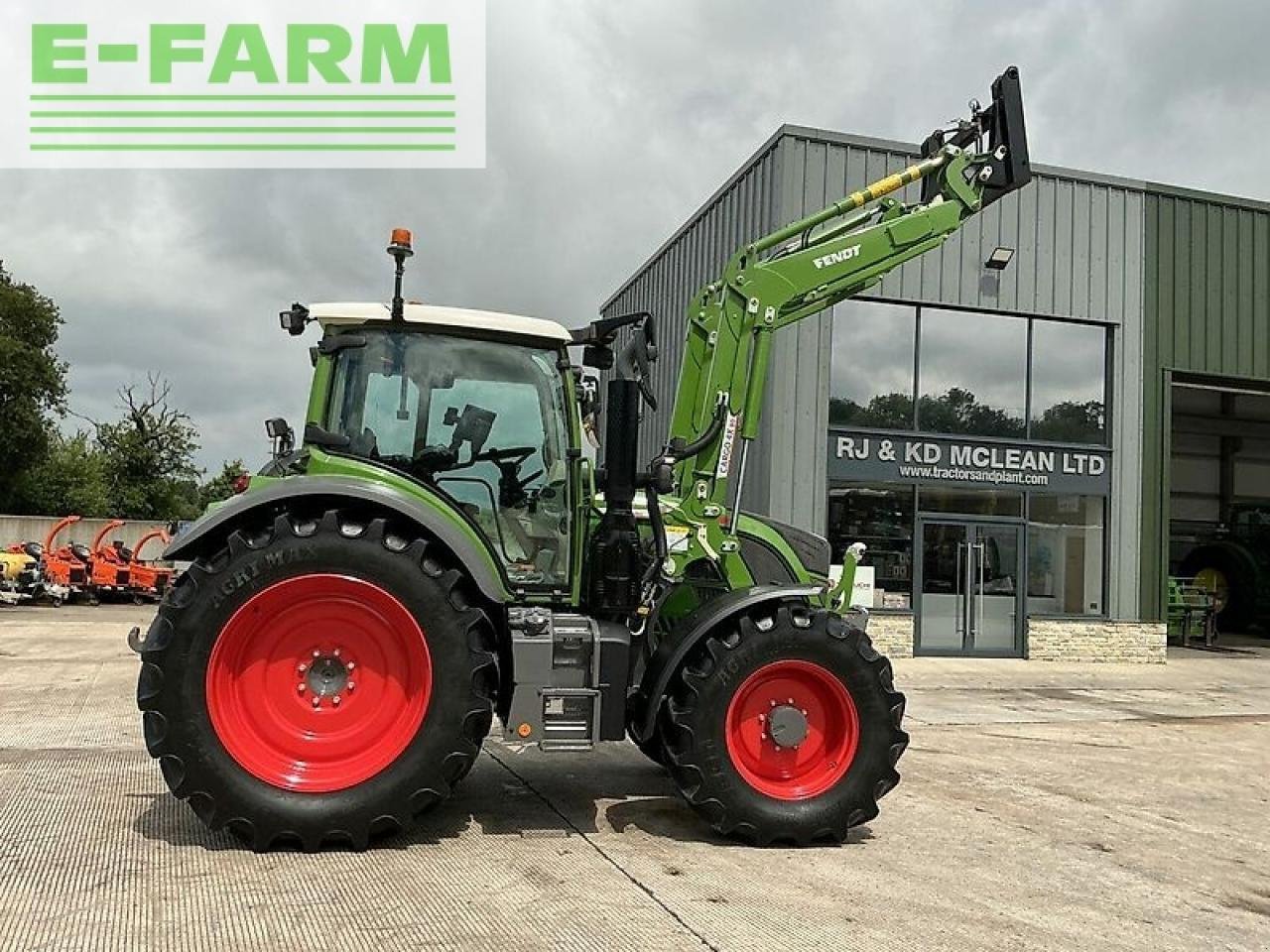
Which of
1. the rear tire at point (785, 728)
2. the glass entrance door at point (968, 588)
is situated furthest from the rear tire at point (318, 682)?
the glass entrance door at point (968, 588)

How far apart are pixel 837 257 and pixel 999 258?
399 inches

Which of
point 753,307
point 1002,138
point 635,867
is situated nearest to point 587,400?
point 753,307

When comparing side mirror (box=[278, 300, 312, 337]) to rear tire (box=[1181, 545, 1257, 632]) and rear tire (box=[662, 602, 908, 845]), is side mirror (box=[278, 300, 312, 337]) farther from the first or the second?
rear tire (box=[1181, 545, 1257, 632])

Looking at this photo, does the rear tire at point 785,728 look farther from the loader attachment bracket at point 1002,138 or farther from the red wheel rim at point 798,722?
the loader attachment bracket at point 1002,138

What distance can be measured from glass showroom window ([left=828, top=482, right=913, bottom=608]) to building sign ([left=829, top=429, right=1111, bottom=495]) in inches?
9.2

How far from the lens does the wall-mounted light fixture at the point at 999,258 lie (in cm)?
1518

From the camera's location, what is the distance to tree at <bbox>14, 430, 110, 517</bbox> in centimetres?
3432

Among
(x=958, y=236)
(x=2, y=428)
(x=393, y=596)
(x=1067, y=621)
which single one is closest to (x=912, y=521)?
(x=1067, y=621)

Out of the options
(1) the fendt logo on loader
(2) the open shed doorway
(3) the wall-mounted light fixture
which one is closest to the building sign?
(3) the wall-mounted light fixture

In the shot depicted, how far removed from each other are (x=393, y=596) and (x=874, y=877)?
2577 mm

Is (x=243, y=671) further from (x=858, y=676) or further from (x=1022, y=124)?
(x=1022, y=124)

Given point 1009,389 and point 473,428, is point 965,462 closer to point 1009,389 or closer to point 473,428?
point 1009,389

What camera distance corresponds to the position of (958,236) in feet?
50.6

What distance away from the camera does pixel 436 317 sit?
5.38m
